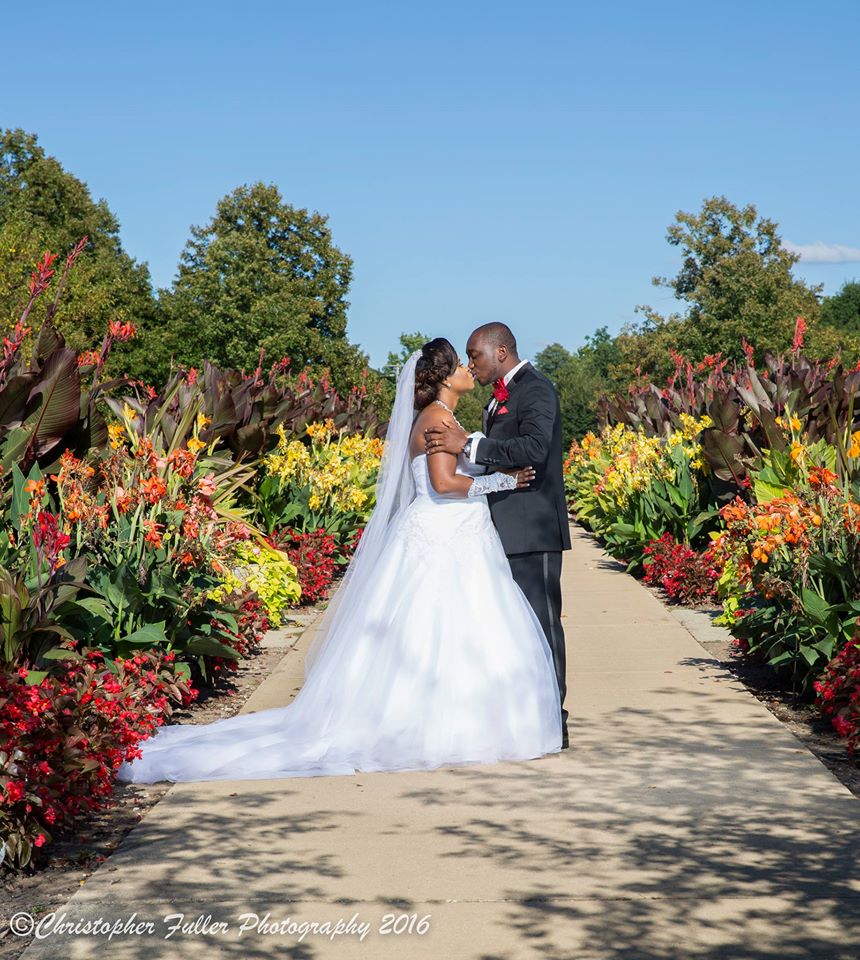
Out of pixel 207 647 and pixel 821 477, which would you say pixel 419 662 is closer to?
pixel 207 647

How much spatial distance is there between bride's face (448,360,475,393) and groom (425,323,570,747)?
0.05m

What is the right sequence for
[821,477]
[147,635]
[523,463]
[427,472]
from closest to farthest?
[147,635] → [523,463] → [427,472] → [821,477]

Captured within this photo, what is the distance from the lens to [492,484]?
6.36m

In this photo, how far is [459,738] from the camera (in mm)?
5945

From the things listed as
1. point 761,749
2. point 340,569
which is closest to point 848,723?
point 761,749

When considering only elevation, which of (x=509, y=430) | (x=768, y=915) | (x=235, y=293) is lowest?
(x=768, y=915)

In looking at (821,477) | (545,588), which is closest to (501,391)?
(545,588)

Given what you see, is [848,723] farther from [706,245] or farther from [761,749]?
[706,245]

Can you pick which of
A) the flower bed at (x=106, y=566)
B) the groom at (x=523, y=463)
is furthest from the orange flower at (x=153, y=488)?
the groom at (x=523, y=463)

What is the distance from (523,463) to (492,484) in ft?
0.74

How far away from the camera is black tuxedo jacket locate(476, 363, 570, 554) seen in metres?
6.23

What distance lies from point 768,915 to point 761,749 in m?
2.25

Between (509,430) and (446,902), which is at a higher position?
(509,430)

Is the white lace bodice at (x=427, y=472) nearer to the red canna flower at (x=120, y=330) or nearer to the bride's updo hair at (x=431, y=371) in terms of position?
the bride's updo hair at (x=431, y=371)
